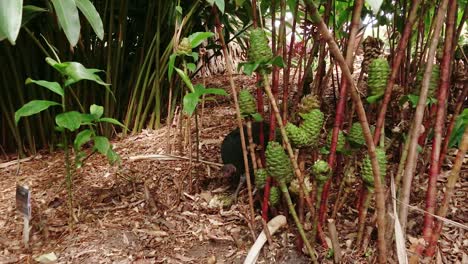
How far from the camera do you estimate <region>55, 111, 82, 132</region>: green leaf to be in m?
0.88

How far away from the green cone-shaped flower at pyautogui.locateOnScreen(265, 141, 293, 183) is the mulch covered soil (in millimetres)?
198

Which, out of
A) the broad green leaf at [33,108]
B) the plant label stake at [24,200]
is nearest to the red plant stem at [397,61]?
the broad green leaf at [33,108]

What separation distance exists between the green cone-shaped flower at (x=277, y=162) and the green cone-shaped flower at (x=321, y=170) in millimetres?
72

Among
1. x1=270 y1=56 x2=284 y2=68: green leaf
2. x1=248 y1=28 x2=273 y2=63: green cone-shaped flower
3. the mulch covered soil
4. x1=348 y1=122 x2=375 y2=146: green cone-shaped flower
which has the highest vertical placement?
x1=248 y1=28 x2=273 y2=63: green cone-shaped flower

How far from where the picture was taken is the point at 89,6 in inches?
36.5

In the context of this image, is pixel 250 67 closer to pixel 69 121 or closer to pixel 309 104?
pixel 309 104

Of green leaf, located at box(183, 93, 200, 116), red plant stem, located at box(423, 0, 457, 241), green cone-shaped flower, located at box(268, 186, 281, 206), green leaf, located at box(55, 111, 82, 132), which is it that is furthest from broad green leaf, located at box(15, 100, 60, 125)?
red plant stem, located at box(423, 0, 457, 241)

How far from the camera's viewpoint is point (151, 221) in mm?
1085

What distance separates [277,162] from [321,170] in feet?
0.31

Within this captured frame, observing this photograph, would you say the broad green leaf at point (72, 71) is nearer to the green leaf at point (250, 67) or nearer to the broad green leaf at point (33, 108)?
the broad green leaf at point (33, 108)

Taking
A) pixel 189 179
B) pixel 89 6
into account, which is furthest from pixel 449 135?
pixel 89 6

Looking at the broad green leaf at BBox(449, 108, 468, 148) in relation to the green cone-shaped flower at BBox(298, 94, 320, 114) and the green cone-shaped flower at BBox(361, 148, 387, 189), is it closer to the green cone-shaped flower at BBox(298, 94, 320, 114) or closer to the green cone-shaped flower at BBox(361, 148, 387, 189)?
the green cone-shaped flower at BBox(361, 148, 387, 189)

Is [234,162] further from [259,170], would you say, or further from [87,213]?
[87,213]

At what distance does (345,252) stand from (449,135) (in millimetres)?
317
